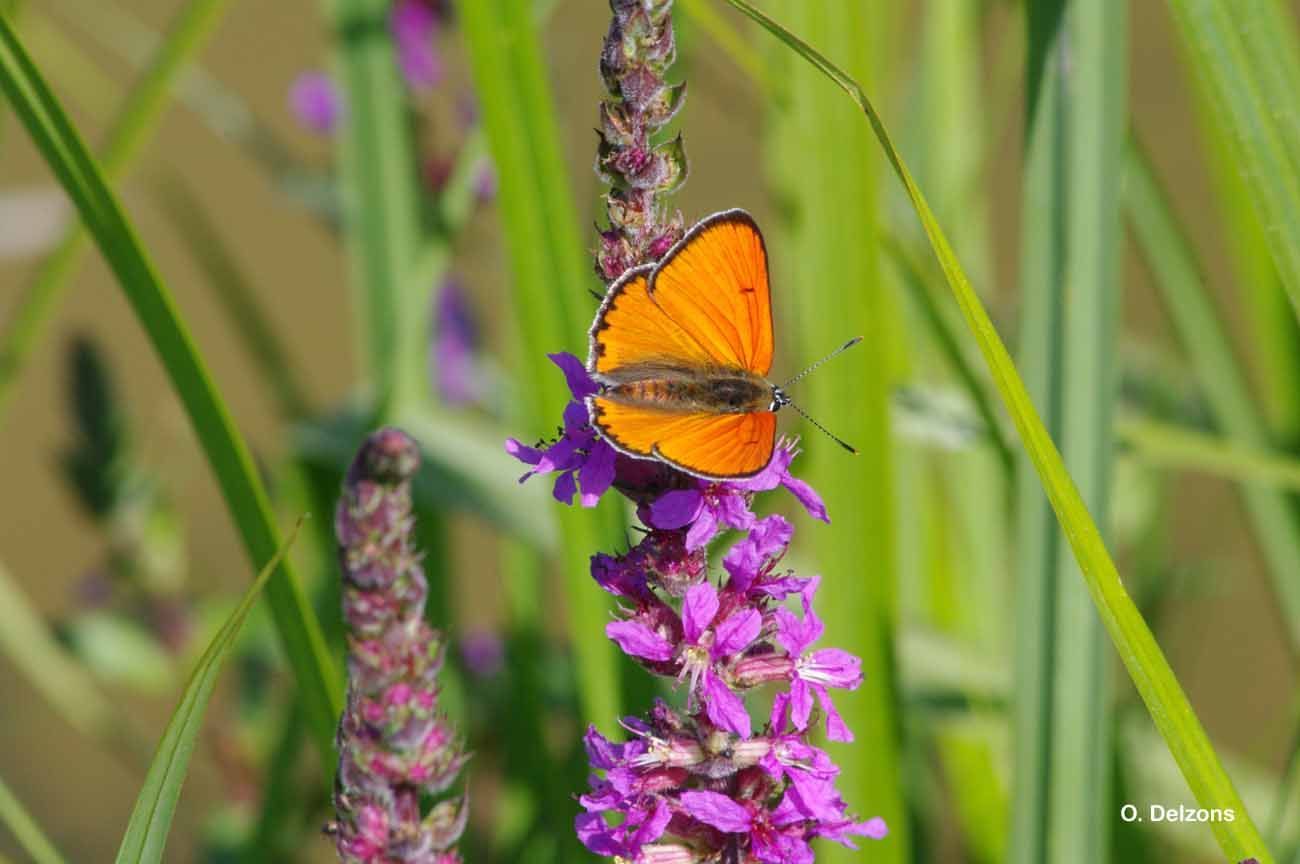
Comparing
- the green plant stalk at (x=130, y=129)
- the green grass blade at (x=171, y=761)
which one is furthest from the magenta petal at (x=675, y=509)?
the green plant stalk at (x=130, y=129)

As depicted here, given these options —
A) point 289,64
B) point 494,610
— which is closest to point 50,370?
point 289,64

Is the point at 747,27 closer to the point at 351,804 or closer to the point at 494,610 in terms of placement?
the point at 494,610

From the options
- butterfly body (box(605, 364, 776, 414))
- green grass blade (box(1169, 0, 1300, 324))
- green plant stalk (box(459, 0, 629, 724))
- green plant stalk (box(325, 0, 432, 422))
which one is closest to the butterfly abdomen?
butterfly body (box(605, 364, 776, 414))

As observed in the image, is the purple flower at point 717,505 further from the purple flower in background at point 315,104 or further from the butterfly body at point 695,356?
the purple flower in background at point 315,104

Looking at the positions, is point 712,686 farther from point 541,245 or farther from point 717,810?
point 541,245

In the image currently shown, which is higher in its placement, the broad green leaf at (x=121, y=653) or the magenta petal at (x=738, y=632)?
the broad green leaf at (x=121, y=653)

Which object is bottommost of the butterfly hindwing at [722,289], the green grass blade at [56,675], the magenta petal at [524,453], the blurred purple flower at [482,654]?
the magenta petal at [524,453]

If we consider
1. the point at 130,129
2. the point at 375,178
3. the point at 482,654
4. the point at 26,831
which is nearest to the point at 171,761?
the point at 26,831
